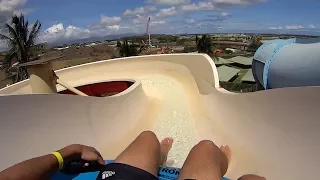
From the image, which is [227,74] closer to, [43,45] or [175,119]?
[43,45]

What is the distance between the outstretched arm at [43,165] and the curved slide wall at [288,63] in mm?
5590

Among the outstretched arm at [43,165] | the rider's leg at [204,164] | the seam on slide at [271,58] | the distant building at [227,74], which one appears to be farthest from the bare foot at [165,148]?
the distant building at [227,74]

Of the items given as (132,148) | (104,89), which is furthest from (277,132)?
(104,89)

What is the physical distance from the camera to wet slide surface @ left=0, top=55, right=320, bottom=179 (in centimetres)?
219

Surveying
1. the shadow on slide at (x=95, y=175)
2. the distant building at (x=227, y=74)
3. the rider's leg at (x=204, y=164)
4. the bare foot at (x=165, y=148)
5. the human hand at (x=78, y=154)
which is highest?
the human hand at (x=78, y=154)

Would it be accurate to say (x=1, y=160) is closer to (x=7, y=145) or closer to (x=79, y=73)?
(x=7, y=145)

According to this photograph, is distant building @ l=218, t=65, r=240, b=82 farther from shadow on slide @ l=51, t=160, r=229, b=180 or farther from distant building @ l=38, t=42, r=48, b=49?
shadow on slide @ l=51, t=160, r=229, b=180

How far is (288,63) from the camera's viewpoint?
718 centimetres

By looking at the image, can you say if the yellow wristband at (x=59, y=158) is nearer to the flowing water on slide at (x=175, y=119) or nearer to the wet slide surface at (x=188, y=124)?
the wet slide surface at (x=188, y=124)

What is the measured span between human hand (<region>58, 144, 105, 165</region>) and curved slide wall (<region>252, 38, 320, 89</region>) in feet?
18.2

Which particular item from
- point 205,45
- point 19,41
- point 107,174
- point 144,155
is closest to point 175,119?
point 144,155

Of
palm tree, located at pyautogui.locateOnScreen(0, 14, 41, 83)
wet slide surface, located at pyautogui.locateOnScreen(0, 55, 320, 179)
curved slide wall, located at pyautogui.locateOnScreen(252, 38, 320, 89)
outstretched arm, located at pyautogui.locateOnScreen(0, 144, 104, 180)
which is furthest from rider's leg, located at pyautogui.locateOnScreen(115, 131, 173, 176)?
palm tree, located at pyautogui.locateOnScreen(0, 14, 41, 83)

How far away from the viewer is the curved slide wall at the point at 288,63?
6.45 m

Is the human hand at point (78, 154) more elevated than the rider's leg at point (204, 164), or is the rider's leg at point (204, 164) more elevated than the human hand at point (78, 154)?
the human hand at point (78, 154)
